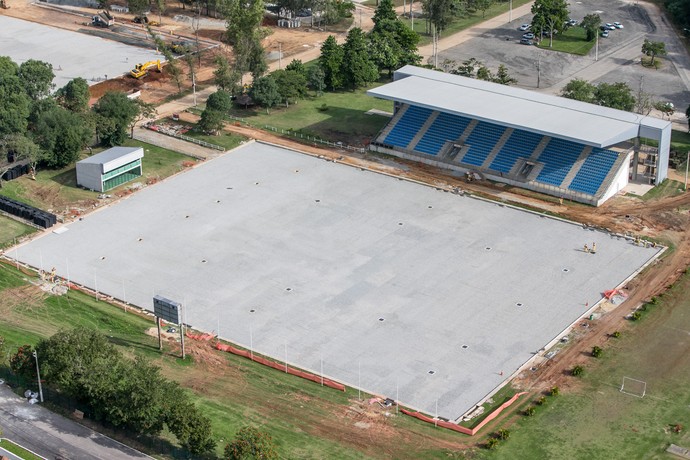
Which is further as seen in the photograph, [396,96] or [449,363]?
[396,96]

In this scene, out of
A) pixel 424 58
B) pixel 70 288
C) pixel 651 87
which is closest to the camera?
pixel 70 288

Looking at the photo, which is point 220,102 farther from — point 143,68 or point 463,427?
point 463,427

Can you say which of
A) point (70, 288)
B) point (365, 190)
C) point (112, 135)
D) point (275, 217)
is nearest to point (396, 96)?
point (365, 190)

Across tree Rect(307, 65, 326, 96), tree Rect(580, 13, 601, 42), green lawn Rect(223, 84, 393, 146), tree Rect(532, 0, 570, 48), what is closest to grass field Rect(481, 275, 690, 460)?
green lawn Rect(223, 84, 393, 146)

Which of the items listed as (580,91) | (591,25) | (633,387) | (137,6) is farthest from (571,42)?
(633,387)

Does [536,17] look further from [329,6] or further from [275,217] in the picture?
[275,217]

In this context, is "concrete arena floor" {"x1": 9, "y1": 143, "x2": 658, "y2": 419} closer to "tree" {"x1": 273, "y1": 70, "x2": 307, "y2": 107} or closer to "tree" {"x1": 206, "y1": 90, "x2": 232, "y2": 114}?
"tree" {"x1": 206, "y1": 90, "x2": 232, "y2": 114}
